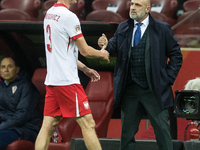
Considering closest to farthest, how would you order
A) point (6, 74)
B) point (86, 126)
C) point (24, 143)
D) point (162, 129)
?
point (86, 126) → point (162, 129) → point (24, 143) → point (6, 74)

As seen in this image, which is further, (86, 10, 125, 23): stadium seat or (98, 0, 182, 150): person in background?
(86, 10, 125, 23): stadium seat

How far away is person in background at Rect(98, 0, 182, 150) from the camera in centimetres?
276

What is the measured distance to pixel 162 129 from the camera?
2723 millimetres

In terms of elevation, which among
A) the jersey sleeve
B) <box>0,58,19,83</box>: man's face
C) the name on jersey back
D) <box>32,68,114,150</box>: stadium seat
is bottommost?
<box>32,68,114,150</box>: stadium seat

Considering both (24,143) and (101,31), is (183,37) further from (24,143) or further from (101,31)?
(24,143)

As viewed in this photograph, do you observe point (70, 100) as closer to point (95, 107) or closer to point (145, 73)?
point (145, 73)

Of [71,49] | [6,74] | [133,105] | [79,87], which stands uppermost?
[71,49]

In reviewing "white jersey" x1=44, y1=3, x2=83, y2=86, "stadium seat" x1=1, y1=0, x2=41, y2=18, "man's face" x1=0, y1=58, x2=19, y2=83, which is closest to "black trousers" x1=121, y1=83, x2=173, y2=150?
"white jersey" x1=44, y1=3, x2=83, y2=86

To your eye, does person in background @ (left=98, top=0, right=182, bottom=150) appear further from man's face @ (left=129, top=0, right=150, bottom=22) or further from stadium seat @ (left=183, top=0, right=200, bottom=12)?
stadium seat @ (left=183, top=0, right=200, bottom=12)

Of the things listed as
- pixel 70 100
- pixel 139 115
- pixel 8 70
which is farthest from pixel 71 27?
pixel 8 70

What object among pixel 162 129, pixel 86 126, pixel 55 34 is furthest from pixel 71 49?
pixel 162 129

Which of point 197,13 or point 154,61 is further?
point 197,13

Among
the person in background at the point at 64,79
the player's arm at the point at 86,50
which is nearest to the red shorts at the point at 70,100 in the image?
the person in background at the point at 64,79

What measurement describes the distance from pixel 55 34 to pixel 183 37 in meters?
2.38
